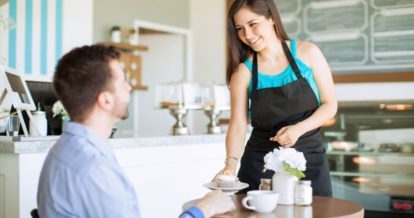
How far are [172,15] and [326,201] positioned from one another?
4.85m

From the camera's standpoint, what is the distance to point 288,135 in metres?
1.99

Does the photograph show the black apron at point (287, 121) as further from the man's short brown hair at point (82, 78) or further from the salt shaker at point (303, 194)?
the man's short brown hair at point (82, 78)

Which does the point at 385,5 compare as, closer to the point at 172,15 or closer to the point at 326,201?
the point at 172,15

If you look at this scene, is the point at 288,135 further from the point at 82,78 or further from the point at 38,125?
the point at 38,125

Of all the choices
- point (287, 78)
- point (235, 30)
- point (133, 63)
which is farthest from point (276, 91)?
point (133, 63)

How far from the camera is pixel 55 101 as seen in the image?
3.19 m

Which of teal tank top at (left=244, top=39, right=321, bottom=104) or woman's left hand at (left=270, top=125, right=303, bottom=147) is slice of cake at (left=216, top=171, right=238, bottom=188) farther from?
teal tank top at (left=244, top=39, right=321, bottom=104)

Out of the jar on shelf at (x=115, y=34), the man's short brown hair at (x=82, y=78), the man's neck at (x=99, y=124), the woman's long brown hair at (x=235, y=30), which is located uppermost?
the jar on shelf at (x=115, y=34)

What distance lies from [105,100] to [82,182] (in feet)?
0.68

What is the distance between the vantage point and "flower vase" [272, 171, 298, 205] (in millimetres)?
1823

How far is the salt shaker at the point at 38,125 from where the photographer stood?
9.07 feet

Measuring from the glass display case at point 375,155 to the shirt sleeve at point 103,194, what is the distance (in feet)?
12.3

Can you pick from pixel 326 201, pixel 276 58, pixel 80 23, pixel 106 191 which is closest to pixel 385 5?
pixel 80 23

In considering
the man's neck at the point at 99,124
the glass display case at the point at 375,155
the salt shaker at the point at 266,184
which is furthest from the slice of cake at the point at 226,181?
the glass display case at the point at 375,155
